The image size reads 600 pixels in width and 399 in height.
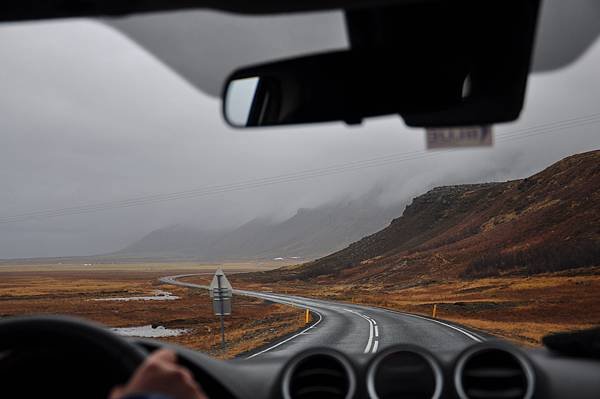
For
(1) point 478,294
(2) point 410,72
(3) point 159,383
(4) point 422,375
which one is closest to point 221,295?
(4) point 422,375

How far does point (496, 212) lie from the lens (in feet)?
90.0

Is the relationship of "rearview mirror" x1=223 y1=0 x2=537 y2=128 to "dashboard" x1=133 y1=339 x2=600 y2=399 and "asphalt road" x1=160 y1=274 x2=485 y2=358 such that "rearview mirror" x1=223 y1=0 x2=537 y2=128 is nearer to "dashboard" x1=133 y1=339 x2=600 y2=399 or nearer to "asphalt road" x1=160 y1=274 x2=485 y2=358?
"dashboard" x1=133 y1=339 x2=600 y2=399

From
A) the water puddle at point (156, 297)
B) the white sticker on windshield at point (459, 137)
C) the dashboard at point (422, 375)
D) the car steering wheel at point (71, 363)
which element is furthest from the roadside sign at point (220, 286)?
the water puddle at point (156, 297)

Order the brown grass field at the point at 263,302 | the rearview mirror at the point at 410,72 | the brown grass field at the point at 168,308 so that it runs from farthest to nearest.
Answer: the brown grass field at the point at 168,308 → the brown grass field at the point at 263,302 → the rearview mirror at the point at 410,72

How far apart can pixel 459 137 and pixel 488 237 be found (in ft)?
93.8

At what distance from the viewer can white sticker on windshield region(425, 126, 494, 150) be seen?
127 inches

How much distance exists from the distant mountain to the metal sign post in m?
11.6

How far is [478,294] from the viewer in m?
23.5

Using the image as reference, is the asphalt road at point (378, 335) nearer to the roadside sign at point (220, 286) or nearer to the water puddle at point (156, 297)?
the roadside sign at point (220, 286)

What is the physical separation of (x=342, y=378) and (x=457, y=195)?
17179 mm

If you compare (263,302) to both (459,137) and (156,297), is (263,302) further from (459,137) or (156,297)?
(459,137)

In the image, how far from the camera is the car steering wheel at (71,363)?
1.79 meters

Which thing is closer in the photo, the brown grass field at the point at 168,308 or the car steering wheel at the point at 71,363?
the car steering wheel at the point at 71,363

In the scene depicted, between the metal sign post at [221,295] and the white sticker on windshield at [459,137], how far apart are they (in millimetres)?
4170
